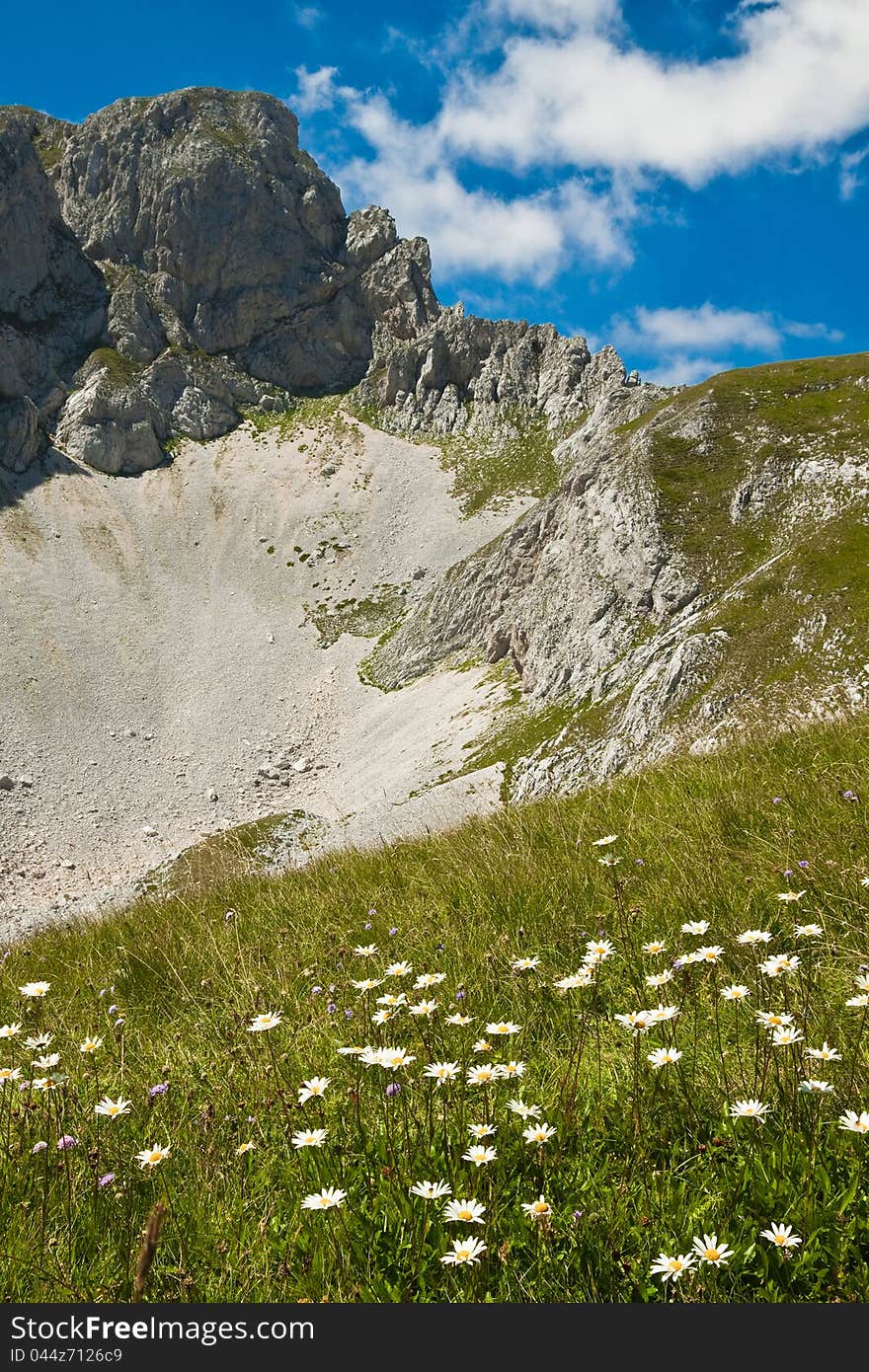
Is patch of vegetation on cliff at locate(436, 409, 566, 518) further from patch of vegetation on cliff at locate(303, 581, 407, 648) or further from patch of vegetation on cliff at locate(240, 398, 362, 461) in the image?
patch of vegetation on cliff at locate(303, 581, 407, 648)

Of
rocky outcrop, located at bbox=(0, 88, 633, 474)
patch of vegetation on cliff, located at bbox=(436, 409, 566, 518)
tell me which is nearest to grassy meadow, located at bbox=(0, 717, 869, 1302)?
patch of vegetation on cliff, located at bbox=(436, 409, 566, 518)

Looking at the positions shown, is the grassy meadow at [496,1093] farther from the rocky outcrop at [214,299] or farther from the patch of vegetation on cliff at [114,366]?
the patch of vegetation on cliff at [114,366]

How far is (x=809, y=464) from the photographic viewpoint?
136ft

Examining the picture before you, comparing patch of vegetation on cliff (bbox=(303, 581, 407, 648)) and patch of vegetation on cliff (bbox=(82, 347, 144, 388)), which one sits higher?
patch of vegetation on cliff (bbox=(82, 347, 144, 388))

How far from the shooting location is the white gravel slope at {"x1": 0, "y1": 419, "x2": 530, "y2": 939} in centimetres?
4894

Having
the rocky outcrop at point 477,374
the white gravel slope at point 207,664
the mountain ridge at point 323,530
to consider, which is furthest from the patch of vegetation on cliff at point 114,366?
the rocky outcrop at point 477,374

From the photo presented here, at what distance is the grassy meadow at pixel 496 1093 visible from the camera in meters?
2.66

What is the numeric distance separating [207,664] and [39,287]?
100193 millimetres

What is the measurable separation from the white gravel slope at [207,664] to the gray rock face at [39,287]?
2838cm

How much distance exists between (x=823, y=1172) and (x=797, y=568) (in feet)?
114

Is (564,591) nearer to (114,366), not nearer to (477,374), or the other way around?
(477,374)

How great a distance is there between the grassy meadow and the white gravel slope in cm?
1274

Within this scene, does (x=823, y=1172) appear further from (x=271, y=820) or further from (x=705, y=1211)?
(x=271, y=820)

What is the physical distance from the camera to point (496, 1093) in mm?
3646
